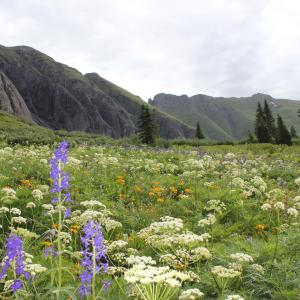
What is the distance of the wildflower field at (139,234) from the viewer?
3.90 meters

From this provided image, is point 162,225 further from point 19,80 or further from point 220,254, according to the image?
point 19,80

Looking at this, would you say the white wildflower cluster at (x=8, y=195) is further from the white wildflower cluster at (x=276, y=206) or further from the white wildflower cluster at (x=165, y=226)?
the white wildflower cluster at (x=276, y=206)

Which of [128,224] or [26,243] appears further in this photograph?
[128,224]

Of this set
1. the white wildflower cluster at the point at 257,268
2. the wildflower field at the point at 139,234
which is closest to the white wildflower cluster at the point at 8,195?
the wildflower field at the point at 139,234

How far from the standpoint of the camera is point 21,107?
127 meters

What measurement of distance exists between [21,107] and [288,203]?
125 meters

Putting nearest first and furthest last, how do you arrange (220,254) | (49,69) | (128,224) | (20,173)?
1. (220,254)
2. (128,224)
3. (20,173)
4. (49,69)

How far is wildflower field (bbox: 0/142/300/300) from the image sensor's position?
12.8ft

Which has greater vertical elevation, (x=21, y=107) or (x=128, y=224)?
(x=21, y=107)

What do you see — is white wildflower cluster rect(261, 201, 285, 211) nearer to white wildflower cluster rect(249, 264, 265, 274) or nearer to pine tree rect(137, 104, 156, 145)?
white wildflower cluster rect(249, 264, 265, 274)

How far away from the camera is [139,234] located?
7129mm

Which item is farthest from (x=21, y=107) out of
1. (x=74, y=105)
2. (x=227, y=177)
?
(x=227, y=177)

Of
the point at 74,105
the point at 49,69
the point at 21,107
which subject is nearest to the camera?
the point at 21,107

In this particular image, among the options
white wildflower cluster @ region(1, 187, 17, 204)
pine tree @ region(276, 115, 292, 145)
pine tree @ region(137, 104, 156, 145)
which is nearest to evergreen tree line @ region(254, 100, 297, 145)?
pine tree @ region(276, 115, 292, 145)
